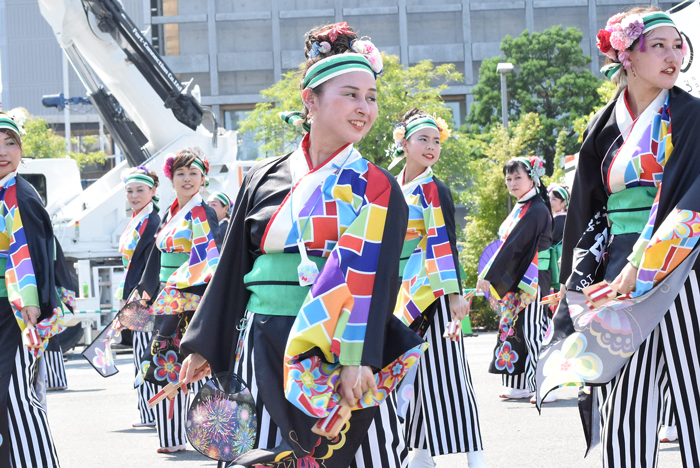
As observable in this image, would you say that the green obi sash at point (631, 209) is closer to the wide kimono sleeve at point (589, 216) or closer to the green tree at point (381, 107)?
the wide kimono sleeve at point (589, 216)

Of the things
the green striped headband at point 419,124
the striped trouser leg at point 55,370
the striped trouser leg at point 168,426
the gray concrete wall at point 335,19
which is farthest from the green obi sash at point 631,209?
the gray concrete wall at point 335,19

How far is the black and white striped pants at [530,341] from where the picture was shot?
8398 millimetres

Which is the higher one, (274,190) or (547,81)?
(547,81)

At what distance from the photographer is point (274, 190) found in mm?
3178

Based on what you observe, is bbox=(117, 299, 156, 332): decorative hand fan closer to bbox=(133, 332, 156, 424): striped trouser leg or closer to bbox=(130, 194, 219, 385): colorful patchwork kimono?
bbox=(130, 194, 219, 385): colorful patchwork kimono

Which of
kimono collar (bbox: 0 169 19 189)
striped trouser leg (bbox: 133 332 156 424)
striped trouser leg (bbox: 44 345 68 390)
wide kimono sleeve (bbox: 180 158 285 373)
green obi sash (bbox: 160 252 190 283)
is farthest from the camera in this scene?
striped trouser leg (bbox: 44 345 68 390)

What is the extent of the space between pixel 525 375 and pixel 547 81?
1313 inches

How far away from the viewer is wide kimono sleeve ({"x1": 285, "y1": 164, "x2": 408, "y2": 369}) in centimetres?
280

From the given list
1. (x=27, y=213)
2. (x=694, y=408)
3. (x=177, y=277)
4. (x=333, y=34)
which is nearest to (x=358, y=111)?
(x=333, y=34)

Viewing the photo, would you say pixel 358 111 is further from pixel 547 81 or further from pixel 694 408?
pixel 547 81

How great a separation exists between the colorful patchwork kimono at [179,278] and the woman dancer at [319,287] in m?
3.27

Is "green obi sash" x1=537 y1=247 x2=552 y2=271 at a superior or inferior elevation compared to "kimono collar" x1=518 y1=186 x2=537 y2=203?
inferior

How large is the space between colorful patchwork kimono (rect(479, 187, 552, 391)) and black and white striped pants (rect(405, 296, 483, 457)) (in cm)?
245

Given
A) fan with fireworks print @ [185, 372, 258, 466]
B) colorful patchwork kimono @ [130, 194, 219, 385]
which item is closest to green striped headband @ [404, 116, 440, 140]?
colorful patchwork kimono @ [130, 194, 219, 385]
